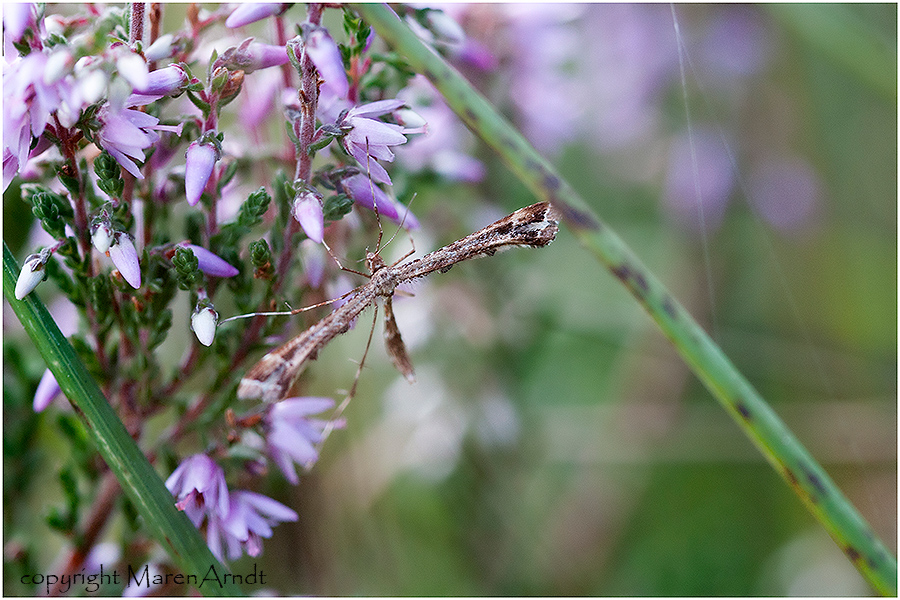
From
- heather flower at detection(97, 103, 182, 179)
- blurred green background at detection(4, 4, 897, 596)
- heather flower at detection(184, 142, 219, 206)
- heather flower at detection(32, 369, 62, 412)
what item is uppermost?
heather flower at detection(97, 103, 182, 179)

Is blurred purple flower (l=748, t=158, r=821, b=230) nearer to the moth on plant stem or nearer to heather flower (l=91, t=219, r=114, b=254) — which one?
the moth on plant stem

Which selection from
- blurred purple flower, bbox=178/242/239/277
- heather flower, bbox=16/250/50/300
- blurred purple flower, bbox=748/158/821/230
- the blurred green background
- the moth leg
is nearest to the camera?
heather flower, bbox=16/250/50/300

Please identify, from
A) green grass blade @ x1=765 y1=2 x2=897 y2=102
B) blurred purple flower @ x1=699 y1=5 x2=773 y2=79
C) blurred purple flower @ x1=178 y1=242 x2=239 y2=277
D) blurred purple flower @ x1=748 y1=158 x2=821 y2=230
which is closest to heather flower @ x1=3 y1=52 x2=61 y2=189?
blurred purple flower @ x1=178 y1=242 x2=239 y2=277

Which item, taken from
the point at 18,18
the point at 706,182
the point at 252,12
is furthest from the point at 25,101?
the point at 706,182

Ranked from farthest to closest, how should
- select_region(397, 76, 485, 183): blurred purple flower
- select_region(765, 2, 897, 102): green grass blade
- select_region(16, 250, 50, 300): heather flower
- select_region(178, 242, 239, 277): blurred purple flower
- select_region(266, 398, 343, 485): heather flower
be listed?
select_region(765, 2, 897, 102): green grass blade, select_region(397, 76, 485, 183): blurred purple flower, select_region(266, 398, 343, 485): heather flower, select_region(178, 242, 239, 277): blurred purple flower, select_region(16, 250, 50, 300): heather flower

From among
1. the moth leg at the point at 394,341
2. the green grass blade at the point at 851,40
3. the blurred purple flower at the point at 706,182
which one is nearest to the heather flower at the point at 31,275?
the moth leg at the point at 394,341

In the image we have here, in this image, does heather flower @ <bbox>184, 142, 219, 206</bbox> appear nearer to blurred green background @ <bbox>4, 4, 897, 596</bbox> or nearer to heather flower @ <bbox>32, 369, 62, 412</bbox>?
heather flower @ <bbox>32, 369, 62, 412</bbox>

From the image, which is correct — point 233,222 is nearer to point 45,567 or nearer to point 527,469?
point 45,567

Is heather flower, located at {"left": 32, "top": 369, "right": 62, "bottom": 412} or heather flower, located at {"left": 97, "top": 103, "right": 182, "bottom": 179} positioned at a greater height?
heather flower, located at {"left": 97, "top": 103, "right": 182, "bottom": 179}

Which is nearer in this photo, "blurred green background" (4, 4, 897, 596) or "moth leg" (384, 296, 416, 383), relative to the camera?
"moth leg" (384, 296, 416, 383)
